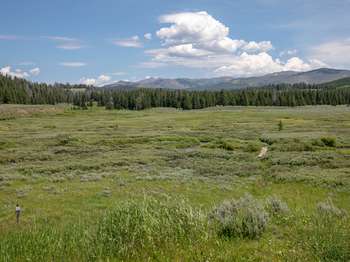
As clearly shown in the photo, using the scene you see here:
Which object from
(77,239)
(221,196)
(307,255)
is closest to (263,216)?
(307,255)

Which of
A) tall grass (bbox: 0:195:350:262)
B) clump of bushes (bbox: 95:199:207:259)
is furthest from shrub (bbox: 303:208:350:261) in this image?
clump of bushes (bbox: 95:199:207:259)

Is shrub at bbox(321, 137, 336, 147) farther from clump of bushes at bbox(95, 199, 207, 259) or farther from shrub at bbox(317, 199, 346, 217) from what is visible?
clump of bushes at bbox(95, 199, 207, 259)

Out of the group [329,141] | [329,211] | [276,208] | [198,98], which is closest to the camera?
[329,211]

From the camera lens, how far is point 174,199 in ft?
36.5

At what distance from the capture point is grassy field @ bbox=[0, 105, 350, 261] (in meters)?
7.45

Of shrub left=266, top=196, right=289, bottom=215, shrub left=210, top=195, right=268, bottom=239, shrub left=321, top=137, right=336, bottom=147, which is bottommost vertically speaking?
shrub left=321, top=137, right=336, bottom=147

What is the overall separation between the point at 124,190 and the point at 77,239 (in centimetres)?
1243

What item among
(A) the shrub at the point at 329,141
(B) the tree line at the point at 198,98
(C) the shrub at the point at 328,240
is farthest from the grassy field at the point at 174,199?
(B) the tree line at the point at 198,98

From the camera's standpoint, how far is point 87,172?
26109mm

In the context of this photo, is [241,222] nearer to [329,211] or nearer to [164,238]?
[164,238]

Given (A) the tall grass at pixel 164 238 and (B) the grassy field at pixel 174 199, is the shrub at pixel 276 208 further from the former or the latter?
(A) the tall grass at pixel 164 238

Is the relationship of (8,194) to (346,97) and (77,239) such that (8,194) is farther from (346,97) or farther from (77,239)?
(346,97)

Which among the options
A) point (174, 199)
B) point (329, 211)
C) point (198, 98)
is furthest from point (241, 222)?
point (198, 98)

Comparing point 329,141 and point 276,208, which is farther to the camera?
point 329,141
